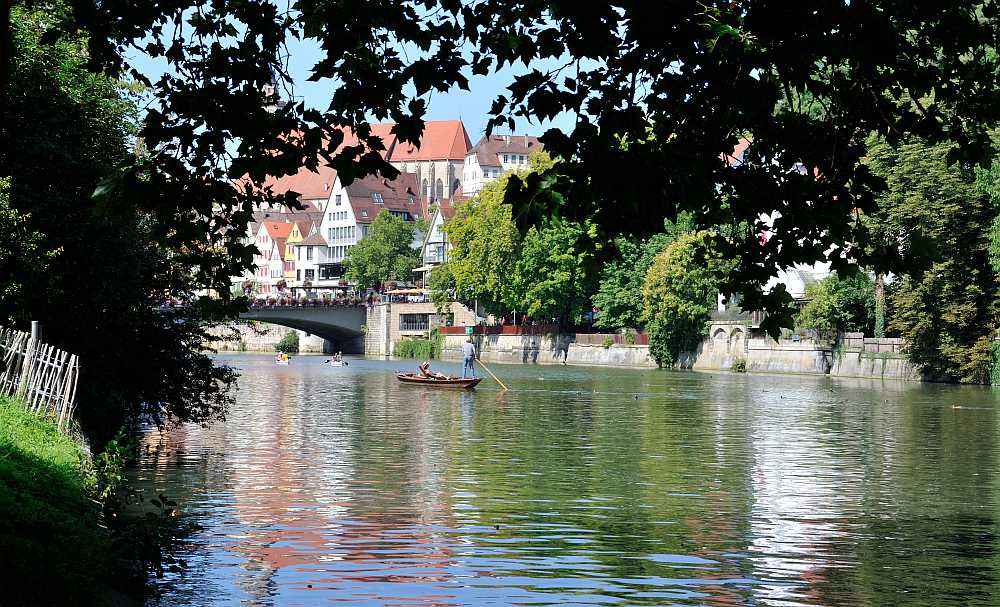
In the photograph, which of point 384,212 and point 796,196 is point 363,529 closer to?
point 796,196

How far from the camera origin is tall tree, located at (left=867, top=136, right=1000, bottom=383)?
193 feet

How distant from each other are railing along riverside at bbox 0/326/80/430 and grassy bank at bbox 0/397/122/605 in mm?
3297

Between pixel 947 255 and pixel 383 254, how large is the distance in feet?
330

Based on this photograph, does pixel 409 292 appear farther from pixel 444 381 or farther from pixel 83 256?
pixel 83 256

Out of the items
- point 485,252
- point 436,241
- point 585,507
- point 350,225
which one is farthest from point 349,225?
point 585,507

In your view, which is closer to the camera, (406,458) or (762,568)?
(762,568)

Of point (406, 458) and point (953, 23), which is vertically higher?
point (953, 23)

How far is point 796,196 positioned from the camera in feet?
34.3

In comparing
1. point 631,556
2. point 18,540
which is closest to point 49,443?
point 18,540

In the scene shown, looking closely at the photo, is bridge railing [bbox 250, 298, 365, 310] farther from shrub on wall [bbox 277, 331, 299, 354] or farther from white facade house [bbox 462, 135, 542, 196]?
white facade house [bbox 462, 135, 542, 196]

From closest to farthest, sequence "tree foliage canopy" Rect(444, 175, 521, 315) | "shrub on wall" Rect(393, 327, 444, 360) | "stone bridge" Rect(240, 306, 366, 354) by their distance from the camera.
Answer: "tree foliage canopy" Rect(444, 175, 521, 315) < "stone bridge" Rect(240, 306, 366, 354) < "shrub on wall" Rect(393, 327, 444, 360)

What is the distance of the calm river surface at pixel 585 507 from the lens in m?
14.1

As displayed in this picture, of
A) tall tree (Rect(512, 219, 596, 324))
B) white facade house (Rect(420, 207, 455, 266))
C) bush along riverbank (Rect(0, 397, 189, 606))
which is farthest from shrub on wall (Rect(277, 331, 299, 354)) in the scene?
bush along riverbank (Rect(0, 397, 189, 606))

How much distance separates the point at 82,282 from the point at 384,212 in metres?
133
